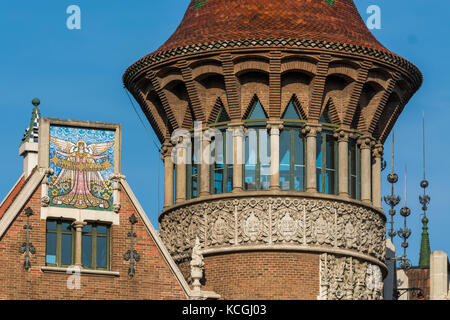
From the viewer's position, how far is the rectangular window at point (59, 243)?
193 ft

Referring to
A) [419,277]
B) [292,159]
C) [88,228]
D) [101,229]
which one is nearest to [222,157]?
[292,159]

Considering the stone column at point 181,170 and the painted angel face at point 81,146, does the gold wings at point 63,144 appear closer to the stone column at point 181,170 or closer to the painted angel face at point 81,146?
the painted angel face at point 81,146

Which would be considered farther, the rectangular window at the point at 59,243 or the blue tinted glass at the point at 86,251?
the blue tinted glass at the point at 86,251

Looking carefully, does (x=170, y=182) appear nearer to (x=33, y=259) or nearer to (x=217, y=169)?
(x=217, y=169)

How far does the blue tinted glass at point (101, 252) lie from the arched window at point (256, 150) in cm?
590

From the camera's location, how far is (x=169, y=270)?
60.0m

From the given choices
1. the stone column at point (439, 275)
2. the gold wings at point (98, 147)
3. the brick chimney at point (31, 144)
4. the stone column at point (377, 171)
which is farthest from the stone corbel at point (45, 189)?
the stone column at point (439, 275)

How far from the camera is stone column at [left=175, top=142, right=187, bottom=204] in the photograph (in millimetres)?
64750

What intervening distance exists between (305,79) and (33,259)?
37.2ft

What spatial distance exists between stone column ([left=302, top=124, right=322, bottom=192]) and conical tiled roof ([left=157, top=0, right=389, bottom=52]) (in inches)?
114

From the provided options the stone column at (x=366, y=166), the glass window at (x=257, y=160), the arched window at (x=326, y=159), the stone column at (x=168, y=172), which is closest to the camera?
the glass window at (x=257, y=160)

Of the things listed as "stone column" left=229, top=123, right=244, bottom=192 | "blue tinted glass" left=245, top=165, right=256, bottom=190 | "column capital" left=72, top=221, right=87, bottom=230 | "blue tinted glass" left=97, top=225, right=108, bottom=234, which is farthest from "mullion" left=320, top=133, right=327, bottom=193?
"column capital" left=72, top=221, right=87, bottom=230

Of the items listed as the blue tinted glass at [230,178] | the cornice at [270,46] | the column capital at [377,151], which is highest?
the cornice at [270,46]

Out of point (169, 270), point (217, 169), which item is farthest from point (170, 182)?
point (169, 270)
